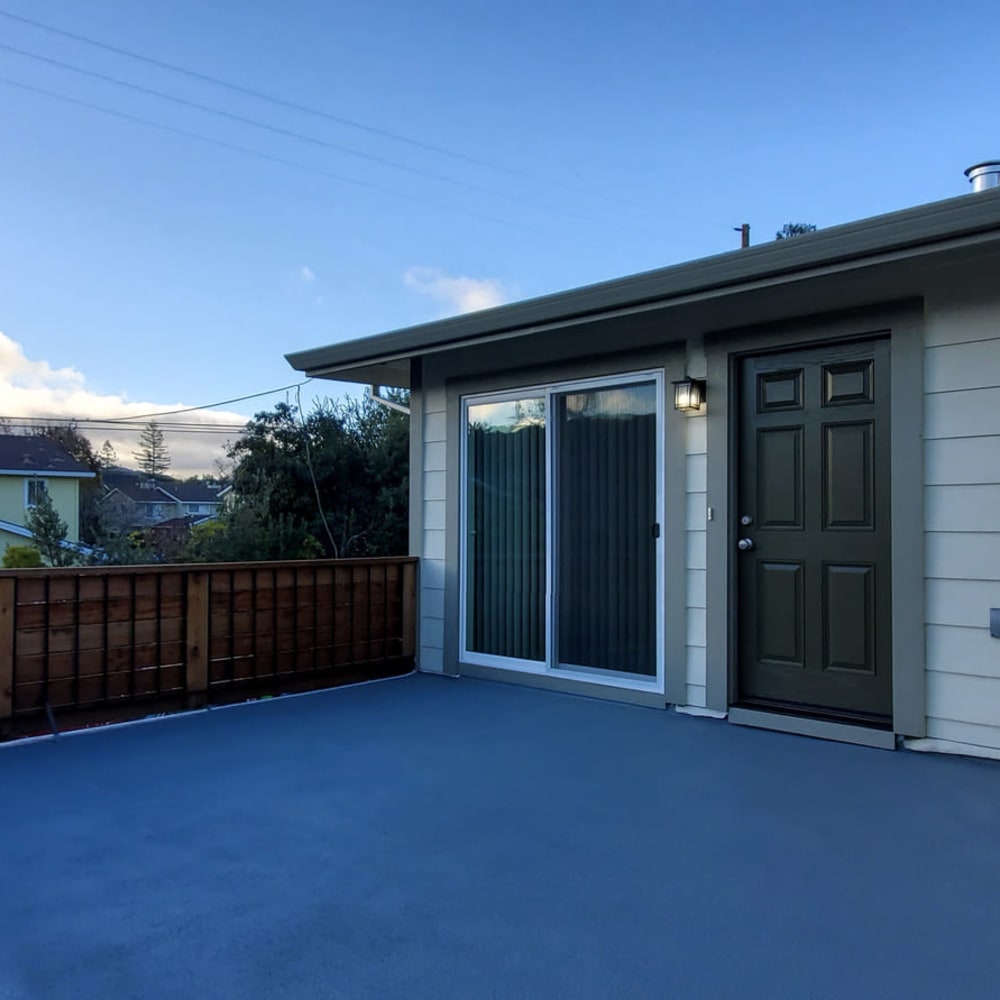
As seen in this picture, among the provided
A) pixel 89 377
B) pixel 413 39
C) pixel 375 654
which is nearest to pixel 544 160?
pixel 413 39

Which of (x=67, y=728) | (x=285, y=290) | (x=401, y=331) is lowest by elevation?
(x=67, y=728)

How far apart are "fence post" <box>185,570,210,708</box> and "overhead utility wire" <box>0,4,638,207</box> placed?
6.65 m

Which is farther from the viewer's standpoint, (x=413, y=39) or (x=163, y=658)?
(x=413, y=39)

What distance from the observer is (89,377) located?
80.2ft

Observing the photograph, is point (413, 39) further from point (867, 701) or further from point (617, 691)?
point (867, 701)

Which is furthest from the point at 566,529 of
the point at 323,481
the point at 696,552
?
the point at 323,481

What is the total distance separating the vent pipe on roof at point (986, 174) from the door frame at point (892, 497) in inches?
24.3

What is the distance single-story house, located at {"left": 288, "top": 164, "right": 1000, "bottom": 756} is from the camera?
128 inches

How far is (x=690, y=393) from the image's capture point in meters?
3.97

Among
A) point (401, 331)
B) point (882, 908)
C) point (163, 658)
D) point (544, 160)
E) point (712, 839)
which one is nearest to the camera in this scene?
point (882, 908)

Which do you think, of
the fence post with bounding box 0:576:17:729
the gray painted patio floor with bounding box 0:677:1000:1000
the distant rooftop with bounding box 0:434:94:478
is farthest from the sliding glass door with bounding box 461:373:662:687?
the distant rooftop with bounding box 0:434:94:478

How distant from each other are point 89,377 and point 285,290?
14.8 metres

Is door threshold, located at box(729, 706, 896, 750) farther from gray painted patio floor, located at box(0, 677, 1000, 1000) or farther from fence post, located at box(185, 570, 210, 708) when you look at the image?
fence post, located at box(185, 570, 210, 708)

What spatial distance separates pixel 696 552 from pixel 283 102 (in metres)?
8.13
